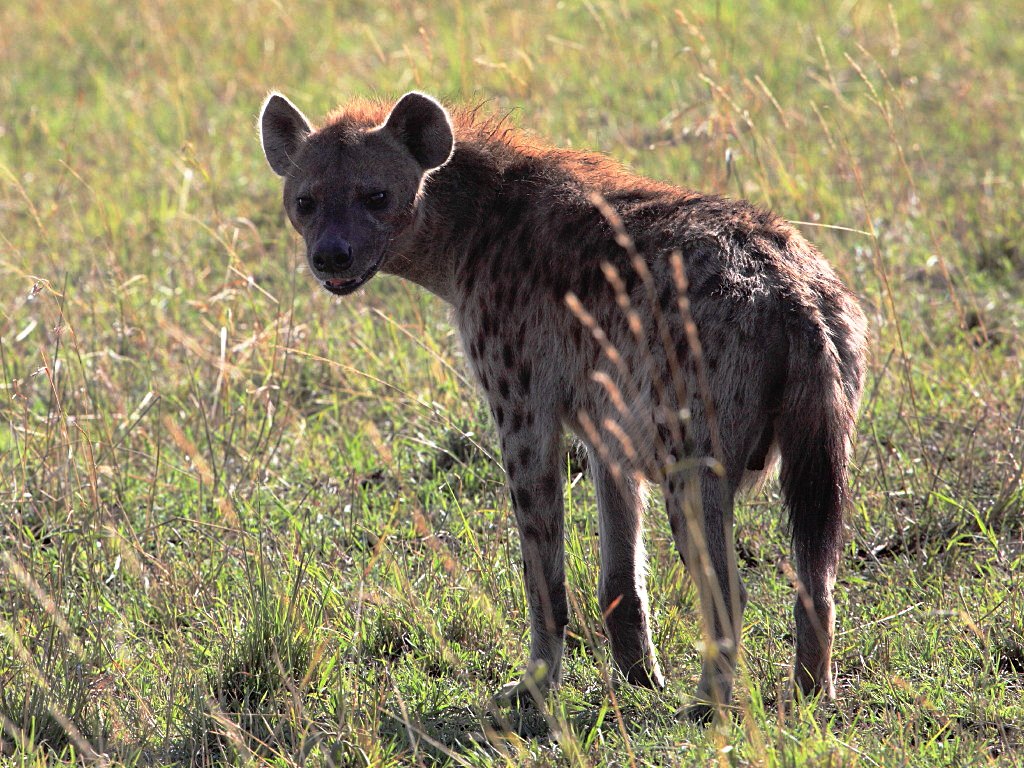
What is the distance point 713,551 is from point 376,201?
1.50 meters

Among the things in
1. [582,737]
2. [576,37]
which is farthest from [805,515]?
[576,37]

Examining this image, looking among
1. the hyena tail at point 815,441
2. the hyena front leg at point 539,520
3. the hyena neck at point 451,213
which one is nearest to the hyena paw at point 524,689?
the hyena front leg at point 539,520

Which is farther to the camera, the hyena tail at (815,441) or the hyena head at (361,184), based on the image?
the hyena head at (361,184)

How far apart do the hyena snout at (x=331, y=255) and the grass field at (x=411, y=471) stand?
44cm

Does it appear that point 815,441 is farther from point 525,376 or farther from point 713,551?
point 525,376

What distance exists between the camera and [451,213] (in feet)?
13.4

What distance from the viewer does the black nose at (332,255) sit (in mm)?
3805

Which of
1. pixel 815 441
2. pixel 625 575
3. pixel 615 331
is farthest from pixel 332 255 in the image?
pixel 815 441

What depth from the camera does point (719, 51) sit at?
24.9 feet

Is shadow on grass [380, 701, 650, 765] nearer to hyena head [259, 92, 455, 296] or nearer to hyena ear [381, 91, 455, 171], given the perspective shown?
hyena head [259, 92, 455, 296]

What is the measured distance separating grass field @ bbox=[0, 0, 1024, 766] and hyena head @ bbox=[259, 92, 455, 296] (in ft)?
1.43

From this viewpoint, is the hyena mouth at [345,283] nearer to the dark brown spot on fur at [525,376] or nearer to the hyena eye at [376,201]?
the hyena eye at [376,201]

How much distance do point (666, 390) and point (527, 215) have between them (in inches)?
34.0

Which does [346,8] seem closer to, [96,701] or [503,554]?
[503,554]
